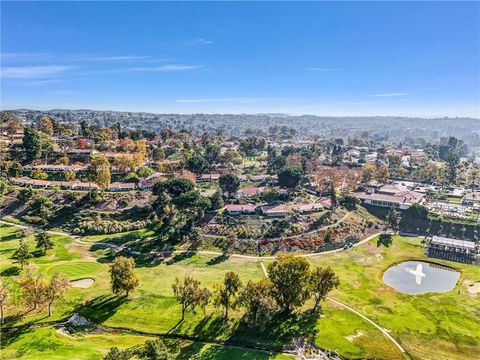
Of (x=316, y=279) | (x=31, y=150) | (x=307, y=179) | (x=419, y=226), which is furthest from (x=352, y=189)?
(x=31, y=150)

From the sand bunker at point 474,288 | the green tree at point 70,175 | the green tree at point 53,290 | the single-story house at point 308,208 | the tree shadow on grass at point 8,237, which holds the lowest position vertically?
the tree shadow on grass at point 8,237

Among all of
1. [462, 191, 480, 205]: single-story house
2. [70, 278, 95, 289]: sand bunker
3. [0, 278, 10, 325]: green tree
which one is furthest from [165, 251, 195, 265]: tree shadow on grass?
[462, 191, 480, 205]: single-story house

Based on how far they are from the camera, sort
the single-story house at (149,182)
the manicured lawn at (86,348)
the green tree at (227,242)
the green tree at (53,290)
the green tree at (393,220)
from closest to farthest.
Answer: the manicured lawn at (86,348) → the green tree at (53,290) → the green tree at (227,242) → the green tree at (393,220) → the single-story house at (149,182)

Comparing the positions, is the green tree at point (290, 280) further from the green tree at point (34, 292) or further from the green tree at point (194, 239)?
the green tree at point (34, 292)

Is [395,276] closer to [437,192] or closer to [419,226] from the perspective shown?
[419,226]

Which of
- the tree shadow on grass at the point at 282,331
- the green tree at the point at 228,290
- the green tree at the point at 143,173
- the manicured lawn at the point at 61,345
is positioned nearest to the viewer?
the manicured lawn at the point at 61,345

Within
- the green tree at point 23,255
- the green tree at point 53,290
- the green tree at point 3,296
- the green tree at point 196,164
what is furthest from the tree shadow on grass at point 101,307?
Result: the green tree at point 196,164

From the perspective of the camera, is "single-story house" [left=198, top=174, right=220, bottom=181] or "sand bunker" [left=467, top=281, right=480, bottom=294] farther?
"single-story house" [left=198, top=174, right=220, bottom=181]

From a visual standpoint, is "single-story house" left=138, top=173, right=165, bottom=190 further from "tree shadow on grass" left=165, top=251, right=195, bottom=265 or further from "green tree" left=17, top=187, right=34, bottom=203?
"tree shadow on grass" left=165, top=251, right=195, bottom=265
